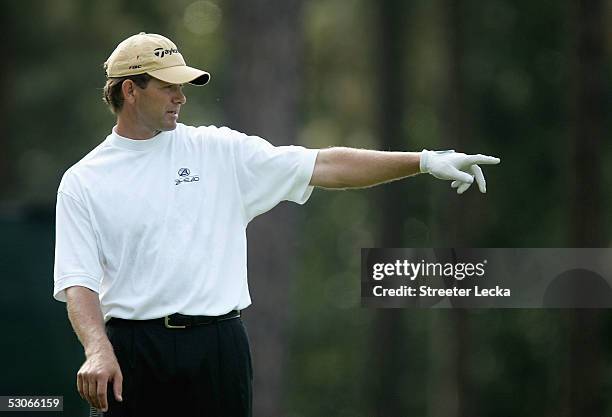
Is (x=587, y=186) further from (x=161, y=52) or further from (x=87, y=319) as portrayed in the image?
(x=87, y=319)

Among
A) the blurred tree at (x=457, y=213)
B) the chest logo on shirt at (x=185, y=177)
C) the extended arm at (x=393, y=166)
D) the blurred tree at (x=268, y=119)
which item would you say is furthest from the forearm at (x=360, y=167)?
the blurred tree at (x=457, y=213)

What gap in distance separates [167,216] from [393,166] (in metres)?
0.91

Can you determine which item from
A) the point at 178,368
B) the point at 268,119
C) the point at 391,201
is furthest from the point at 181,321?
the point at 391,201

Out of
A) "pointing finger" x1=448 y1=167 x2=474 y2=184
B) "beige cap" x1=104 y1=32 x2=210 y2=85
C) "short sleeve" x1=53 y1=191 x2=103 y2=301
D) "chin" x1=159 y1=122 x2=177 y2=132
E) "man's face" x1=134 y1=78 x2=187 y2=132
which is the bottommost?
"short sleeve" x1=53 y1=191 x2=103 y2=301

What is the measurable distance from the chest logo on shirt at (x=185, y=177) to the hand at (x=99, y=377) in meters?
0.75

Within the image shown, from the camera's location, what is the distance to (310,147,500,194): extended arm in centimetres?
455

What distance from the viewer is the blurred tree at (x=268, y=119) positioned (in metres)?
10.7

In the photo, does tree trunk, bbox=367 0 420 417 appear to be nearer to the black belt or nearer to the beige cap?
the beige cap

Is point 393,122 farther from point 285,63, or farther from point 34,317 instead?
point 34,317

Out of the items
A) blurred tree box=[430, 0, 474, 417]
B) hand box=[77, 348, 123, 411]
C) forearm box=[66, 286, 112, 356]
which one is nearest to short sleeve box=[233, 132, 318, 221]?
forearm box=[66, 286, 112, 356]

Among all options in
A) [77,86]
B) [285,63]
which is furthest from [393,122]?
[285,63]

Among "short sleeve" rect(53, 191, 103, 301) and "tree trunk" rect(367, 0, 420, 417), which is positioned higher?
"tree trunk" rect(367, 0, 420, 417)

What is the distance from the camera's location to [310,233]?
27.4 meters

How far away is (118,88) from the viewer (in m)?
4.86
